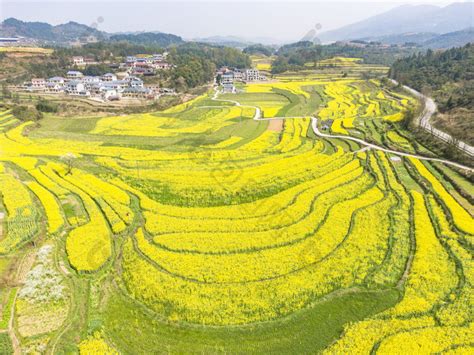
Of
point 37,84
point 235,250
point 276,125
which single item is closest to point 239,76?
point 37,84

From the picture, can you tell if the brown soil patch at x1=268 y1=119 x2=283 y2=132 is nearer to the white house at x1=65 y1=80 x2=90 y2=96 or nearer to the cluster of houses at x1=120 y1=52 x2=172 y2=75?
the white house at x1=65 y1=80 x2=90 y2=96

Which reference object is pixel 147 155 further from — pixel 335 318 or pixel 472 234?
pixel 472 234

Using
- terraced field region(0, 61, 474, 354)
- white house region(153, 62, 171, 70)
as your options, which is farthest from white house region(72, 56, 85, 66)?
terraced field region(0, 61, 474, 354)

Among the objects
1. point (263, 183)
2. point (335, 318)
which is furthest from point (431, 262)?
point (263, 183)

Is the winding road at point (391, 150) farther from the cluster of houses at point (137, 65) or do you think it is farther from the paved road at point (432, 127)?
the cluster of houses at point (137, 65)

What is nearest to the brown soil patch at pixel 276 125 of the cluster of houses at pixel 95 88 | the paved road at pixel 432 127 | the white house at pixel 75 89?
the paved road at pixel 432 127

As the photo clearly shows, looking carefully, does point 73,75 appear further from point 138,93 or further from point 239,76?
point 239,76
